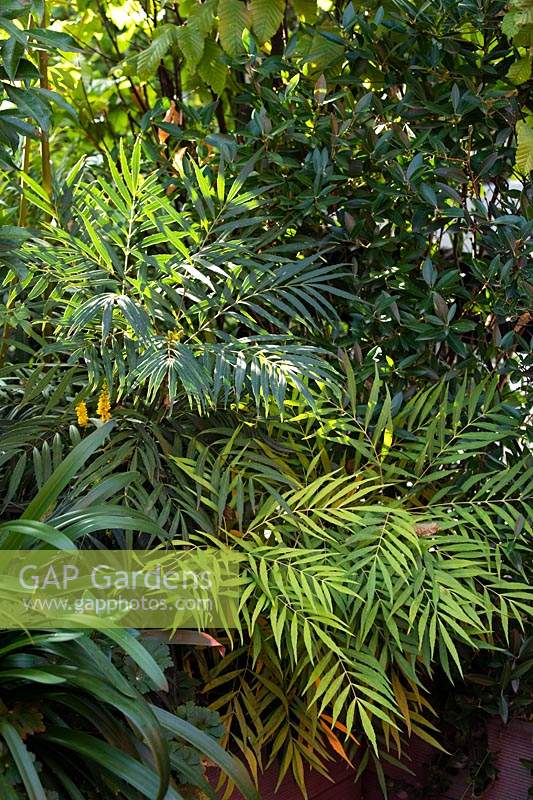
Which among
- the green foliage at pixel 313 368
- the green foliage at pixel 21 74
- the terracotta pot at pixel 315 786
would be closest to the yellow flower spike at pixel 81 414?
the green foliage at pixel 313 368

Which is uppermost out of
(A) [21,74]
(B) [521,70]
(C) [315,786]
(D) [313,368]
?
(B) [521,70]

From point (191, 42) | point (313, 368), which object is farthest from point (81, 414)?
point (191, 42)

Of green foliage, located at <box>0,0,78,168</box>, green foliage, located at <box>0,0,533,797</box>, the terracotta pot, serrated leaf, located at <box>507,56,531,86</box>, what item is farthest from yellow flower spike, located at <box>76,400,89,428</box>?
serrated leaf, located at <box>507,56,531,86</box>

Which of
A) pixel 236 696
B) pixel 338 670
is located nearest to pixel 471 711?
pixel 338 670

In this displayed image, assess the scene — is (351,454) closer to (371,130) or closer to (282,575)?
(282,575)

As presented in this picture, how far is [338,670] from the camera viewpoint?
1482 millimetres

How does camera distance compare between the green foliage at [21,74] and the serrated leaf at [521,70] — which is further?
the serrated leaf at [521,70]

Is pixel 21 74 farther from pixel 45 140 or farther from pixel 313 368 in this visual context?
pixel 313 368

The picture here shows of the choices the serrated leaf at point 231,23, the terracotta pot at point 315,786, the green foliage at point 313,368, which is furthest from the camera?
the serrated leaf at point 231,23

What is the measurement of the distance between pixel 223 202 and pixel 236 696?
799mm

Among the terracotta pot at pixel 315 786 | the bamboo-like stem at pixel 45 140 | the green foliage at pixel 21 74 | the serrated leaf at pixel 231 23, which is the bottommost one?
the terracotta pot at pixel 315 786

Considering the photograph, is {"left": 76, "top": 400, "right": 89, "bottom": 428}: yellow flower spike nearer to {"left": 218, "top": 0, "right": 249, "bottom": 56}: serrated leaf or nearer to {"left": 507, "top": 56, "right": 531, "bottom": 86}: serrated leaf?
{"left": 218, "top": 0, "right": 249, "bottom": 56}: serrated leaf

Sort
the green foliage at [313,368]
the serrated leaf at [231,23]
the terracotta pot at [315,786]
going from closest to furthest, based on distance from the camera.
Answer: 1. the green foliage at [313,368]
2. the terracotta pot at [315,786]
3. the serrated leaf at [231,23]

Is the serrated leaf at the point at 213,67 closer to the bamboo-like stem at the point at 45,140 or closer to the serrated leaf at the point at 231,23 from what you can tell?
the serrated leaf at the point at 231,23
